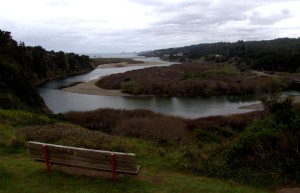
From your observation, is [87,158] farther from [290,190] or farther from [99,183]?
[290,190]

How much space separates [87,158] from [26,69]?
57.9 metres

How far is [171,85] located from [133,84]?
6782 mm

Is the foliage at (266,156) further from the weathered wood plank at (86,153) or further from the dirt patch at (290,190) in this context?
the weathered wood plank at (86,153)

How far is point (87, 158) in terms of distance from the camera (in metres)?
6.88

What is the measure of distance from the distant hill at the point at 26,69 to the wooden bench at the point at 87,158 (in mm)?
15661

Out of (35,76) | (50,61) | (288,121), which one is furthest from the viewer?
(50,61)

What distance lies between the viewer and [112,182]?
675cm

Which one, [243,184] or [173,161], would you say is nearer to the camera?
[243,184]

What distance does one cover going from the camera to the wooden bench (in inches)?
260

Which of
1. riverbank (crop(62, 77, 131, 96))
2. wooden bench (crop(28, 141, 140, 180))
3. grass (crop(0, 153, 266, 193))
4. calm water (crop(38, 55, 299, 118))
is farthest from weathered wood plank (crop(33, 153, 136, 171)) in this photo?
riverbank (crop(62, 77, 131, 96))

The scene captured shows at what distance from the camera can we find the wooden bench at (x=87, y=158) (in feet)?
21.7

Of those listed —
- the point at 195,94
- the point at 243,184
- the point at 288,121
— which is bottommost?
the point at 195,94

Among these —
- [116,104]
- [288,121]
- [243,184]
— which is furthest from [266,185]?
[116,104]

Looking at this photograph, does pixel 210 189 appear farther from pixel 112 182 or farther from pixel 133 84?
pixel 133 84
